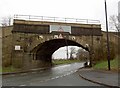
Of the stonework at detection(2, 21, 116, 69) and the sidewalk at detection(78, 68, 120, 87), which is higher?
the stonework at detection(2, 21, 116, 69)

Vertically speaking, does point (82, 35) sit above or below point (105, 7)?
below

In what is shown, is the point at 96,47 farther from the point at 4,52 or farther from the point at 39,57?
the point at 4,52

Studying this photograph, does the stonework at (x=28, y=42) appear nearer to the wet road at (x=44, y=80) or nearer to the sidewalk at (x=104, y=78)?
the wet road at (x=44, y=80)

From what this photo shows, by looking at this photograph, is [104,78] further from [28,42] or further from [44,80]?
[28,42]

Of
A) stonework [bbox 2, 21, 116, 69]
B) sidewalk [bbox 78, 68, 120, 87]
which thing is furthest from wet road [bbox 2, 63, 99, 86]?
stonework [bbox 2, 21, 116, 69]

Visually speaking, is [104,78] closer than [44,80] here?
Yes

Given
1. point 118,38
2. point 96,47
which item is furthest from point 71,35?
point 118,38

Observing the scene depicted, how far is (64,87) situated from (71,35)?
2692 cm

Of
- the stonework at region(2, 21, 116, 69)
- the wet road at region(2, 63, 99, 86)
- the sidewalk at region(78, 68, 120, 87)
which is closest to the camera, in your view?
the sidewalk at region(78, 68, 120, 87)

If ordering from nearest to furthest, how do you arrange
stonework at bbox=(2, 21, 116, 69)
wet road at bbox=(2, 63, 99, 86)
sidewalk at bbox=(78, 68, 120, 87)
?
sidewalk at bbox=(78, 68, 120, 87) → wet road at bbox=(2, 63, 99, 86) → stonework at bbox=(2, 21, 116, 69)

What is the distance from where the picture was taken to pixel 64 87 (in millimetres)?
15344

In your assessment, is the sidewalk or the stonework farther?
the stonework

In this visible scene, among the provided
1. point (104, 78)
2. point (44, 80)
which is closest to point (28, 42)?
point (44, 80)

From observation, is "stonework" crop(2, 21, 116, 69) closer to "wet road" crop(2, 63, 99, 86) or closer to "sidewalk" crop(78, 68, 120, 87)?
"wet road" crop(2, 63, 99, 86)
